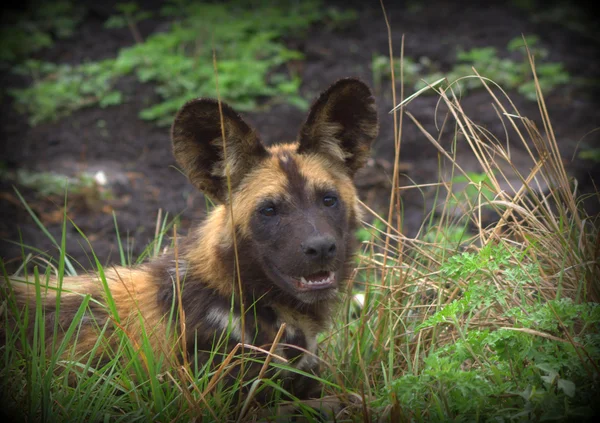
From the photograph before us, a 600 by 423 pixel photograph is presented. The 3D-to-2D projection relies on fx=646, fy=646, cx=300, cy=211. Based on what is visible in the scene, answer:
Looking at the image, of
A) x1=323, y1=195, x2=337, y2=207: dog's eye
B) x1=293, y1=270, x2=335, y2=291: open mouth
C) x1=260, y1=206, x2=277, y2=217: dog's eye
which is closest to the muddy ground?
x1=260, y1=206, x2=277, y2=217: dog's eye

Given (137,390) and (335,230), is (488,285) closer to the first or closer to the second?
(335,230)

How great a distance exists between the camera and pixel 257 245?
314 centimetres

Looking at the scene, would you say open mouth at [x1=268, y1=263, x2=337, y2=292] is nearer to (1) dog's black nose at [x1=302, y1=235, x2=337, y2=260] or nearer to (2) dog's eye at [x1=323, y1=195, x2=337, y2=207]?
(1) dog's black nose at [x1=302, y1=235, x2=337, y2=260]

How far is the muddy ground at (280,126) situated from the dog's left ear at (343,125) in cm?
113

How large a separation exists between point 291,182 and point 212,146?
0.44 m

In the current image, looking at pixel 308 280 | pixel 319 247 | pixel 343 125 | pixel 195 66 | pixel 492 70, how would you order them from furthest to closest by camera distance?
pixel 195 66 → pixel 492 70 → pixel 343 125 → pixel 308 280 → pixel 319 247

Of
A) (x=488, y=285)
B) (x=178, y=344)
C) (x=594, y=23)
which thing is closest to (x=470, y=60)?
(x=594, y=23)

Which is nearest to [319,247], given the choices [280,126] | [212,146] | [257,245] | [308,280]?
[308,280]

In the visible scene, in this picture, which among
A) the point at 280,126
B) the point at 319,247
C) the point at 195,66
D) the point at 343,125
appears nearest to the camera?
the point at 319,247

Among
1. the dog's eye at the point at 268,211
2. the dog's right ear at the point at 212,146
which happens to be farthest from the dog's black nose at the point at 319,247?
the dog's right ear at the point at 212,146

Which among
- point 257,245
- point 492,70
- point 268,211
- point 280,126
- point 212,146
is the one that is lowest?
point 280,126

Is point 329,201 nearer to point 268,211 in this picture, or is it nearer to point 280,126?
point 268,211

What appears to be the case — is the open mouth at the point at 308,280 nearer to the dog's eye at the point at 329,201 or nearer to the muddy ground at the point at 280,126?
the dog's eye at the point at 329,201

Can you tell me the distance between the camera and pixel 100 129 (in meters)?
7.05
